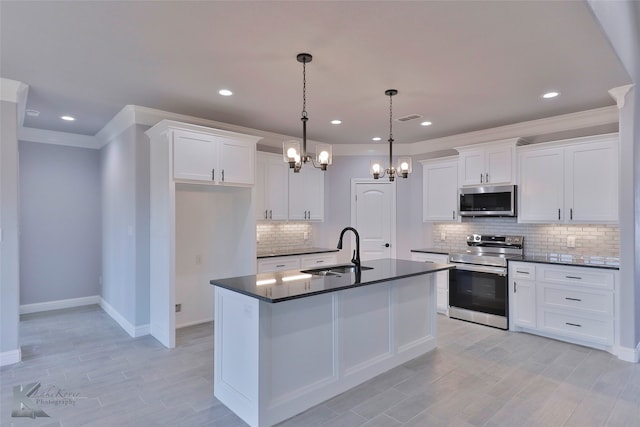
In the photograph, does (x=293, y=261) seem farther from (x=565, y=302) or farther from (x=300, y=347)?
(x=565, y=302)

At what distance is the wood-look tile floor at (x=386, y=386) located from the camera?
2.58 meters

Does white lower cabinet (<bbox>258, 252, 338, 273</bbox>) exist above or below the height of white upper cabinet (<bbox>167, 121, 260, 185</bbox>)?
below

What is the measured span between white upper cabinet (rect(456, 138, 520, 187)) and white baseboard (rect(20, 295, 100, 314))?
6209mm

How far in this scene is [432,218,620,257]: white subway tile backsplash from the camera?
4.29 metres

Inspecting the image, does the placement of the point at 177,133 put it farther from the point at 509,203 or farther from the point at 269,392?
the point at 509,203

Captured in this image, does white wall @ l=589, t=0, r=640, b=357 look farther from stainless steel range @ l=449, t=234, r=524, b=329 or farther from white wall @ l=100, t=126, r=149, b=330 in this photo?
white wall @ l=100, t=126, r=149, b=330

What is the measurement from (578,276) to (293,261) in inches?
141

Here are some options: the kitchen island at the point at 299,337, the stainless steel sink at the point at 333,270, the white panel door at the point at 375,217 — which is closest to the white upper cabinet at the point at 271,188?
the white panel door at the point at 375,217

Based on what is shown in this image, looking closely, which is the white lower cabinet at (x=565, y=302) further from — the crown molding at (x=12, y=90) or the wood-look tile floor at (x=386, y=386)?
the crown molding at (x=12, y=90)

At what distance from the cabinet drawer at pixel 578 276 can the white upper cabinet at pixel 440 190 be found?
1471 mm

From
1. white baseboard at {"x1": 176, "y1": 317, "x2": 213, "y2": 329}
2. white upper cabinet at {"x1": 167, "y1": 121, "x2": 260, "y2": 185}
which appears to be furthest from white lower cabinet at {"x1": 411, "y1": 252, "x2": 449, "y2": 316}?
white baseboard at {"x1": 176, "y1": 317, "x2": 213, "y2": 329}

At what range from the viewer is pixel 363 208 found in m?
6.40

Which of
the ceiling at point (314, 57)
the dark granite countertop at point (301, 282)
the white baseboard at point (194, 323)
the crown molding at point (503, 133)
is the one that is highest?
the ceiling at point (314, 57)

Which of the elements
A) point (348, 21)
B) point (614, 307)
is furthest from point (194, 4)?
point (614, 307)
